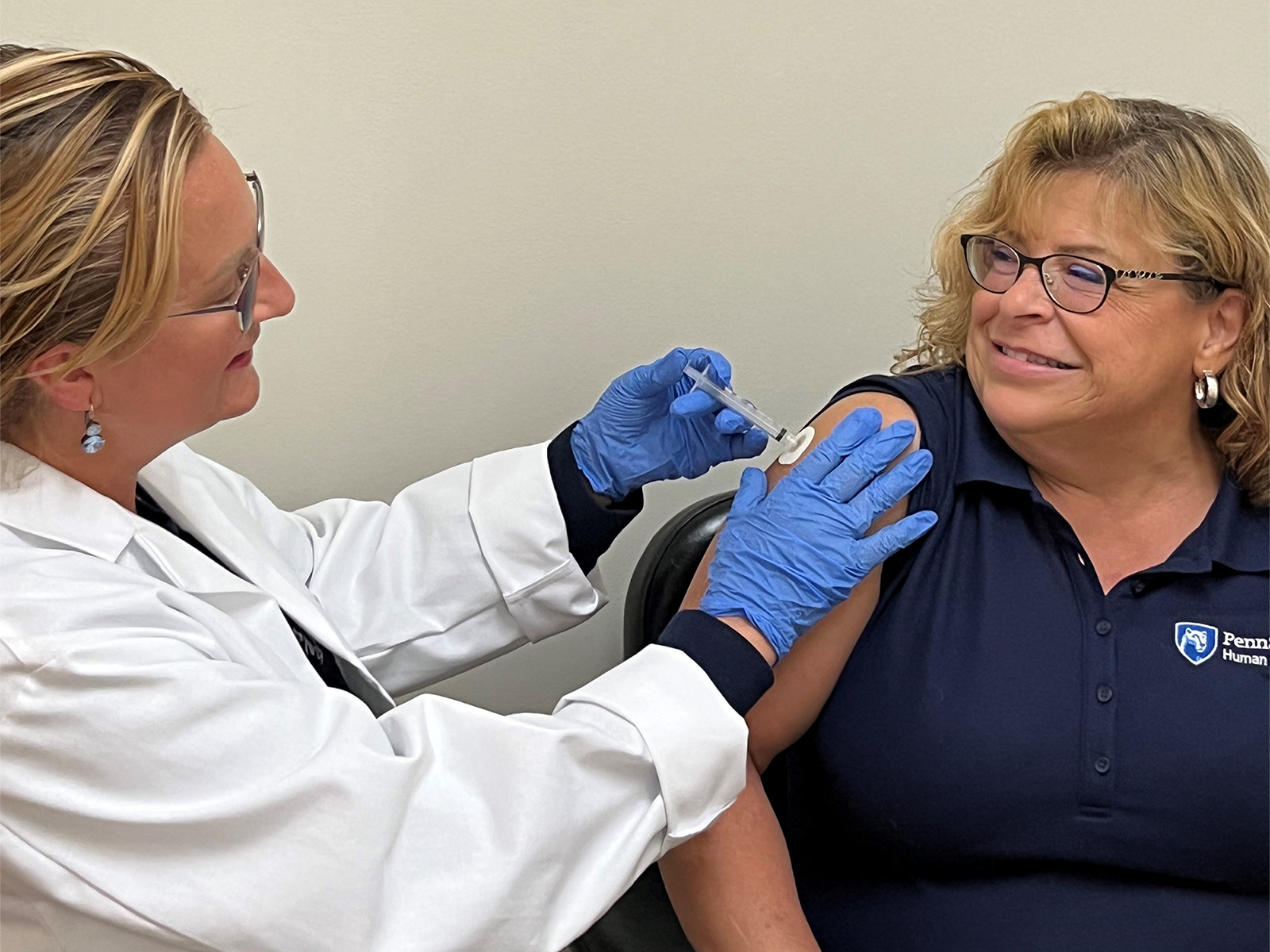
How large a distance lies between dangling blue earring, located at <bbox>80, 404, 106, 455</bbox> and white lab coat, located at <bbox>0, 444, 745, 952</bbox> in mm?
53

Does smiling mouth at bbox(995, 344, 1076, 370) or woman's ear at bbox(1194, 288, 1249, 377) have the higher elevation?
woman's ear at bbox(1194, 288, 1249, 377)

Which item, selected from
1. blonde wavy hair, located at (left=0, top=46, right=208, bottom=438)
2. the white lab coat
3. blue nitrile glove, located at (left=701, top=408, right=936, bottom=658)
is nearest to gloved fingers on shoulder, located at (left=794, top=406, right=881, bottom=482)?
blue nitrile glove, located at (left=701, top=408, right=936, bottom=658)

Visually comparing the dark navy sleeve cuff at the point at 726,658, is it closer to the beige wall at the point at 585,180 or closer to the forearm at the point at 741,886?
the forearm at the point at 741,886

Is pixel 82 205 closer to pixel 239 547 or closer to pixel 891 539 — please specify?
pixel 239 547

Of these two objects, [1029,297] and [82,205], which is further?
[1029,297]

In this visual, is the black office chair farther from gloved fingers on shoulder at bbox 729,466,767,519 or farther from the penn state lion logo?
the penn state lion logo

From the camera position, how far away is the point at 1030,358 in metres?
1.42

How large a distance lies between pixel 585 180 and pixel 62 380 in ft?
3.03

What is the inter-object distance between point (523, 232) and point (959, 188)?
27.3 inches

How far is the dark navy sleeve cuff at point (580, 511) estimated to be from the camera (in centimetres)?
158

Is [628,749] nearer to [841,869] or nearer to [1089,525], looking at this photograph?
[841,869]

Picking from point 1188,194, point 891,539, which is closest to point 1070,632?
point 891,539

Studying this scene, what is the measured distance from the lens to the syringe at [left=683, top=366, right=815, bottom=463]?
4.84ft

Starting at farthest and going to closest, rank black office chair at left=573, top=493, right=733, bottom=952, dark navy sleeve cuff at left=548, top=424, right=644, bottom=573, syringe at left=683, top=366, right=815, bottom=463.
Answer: black office chair at left=573, top=493, right=733, bottom=952, dark navy sleeve cuff at left=548, top=424, right=644, bottom=573, syringe at left=683, top=366, right=815, bottom=463
